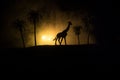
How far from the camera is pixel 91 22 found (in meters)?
16.6

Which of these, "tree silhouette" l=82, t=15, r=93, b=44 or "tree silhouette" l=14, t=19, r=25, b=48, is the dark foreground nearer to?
"tree silhouette" l=14, t=19, r=25, b=48

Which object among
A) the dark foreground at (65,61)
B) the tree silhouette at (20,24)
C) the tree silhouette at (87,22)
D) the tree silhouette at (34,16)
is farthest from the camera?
the tree silhouette at (87,22)

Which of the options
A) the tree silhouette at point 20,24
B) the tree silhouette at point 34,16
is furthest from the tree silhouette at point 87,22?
the tree silhouette at point 20,24

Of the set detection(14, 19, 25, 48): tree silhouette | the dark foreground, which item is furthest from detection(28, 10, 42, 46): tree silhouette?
the dark foreground

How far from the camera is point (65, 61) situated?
A: 8.70 meters

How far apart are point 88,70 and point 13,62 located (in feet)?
7.62

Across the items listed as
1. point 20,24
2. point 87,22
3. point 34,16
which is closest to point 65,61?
point 34,16

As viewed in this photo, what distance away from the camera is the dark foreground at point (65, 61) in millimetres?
8188

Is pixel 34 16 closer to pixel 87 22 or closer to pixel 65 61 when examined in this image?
pixel 87 22

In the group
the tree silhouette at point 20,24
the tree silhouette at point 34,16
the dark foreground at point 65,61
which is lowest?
the dark foreground at point 65,61

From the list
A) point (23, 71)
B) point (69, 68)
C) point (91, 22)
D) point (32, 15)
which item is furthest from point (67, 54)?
point (91, 22)

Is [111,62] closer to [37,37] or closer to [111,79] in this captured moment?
[111,79]

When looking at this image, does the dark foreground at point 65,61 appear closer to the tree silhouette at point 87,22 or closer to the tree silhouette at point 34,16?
the tree silhouette at point 34,16

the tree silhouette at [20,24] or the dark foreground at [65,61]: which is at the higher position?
the tree silhouette at [20,24]
